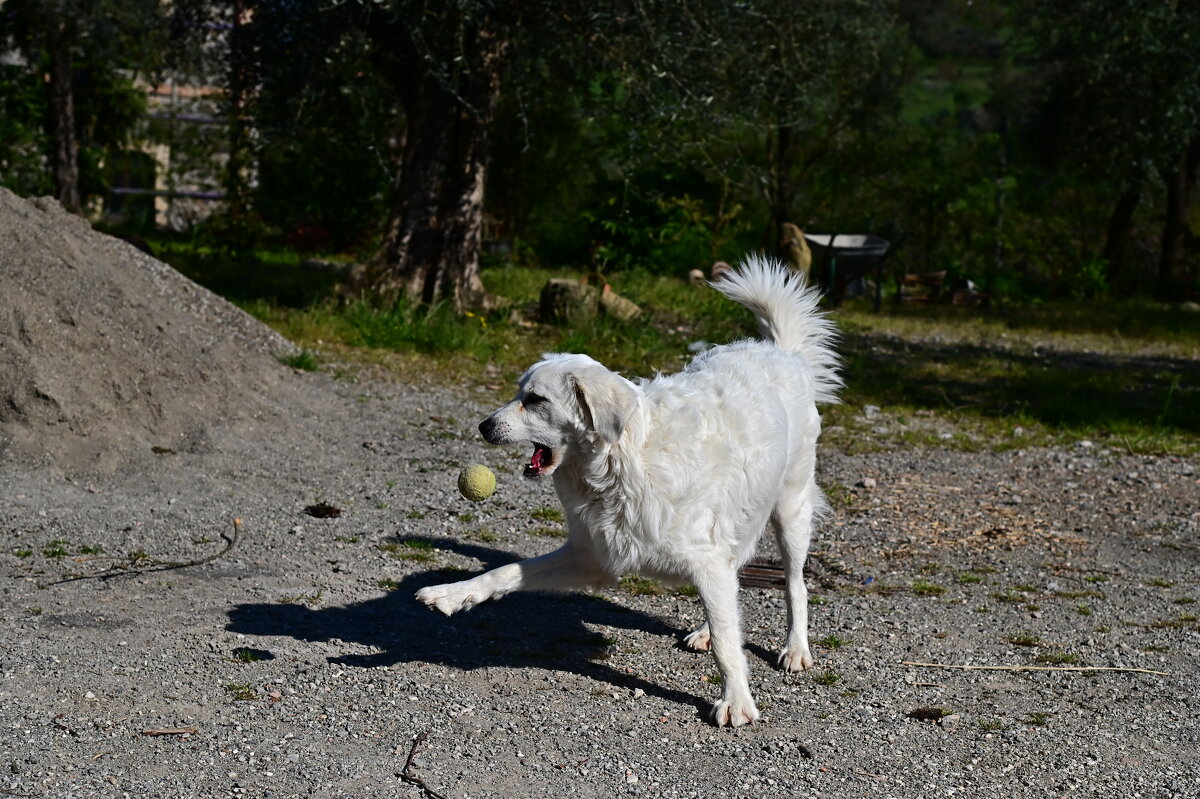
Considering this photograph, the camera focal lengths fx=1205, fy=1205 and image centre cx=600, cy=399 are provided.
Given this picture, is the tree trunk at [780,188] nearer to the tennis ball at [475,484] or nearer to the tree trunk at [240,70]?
the tree trunk at [240,70]

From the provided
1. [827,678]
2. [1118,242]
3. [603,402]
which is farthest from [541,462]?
[1118,242]

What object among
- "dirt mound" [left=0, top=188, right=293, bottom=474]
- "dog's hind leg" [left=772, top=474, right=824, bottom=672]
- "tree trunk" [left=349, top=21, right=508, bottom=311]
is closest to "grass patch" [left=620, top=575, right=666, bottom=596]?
"dog's hind leg" [left=772, top=474, right=824, bottom=672]

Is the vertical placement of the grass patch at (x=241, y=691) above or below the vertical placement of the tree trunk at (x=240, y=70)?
below

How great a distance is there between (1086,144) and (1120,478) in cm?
1475

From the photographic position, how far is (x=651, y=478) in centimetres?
412

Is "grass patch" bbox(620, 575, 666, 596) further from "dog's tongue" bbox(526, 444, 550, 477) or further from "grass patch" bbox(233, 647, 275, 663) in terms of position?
"grass patch" bbox(233, 647, 275, 663)

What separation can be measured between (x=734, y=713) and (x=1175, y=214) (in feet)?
67.2

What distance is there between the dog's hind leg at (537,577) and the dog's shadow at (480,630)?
0.39 meters

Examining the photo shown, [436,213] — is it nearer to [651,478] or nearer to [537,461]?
[537,461]

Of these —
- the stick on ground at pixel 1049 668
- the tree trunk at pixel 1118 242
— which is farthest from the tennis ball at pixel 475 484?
the tree trunk at pixel 1118 242

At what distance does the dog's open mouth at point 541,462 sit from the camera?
4.18 meters

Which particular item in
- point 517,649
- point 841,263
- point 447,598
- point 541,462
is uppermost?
point 841,263

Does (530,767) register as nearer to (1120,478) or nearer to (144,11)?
(1120,478)

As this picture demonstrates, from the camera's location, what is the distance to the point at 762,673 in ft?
15.2
